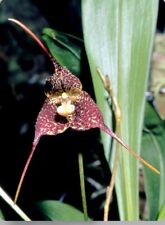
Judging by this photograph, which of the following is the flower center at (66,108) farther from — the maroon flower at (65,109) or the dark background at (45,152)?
the dark background at (45,152)

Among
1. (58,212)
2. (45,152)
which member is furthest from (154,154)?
(45,152)

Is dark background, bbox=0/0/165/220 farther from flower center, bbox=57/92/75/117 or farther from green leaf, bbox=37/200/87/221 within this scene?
flower center, bbox=57/92/75/117

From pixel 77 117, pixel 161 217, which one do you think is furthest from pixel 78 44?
pixel 161 217

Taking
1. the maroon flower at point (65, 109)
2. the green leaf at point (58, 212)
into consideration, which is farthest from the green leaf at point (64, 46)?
the green leaf at point (58, 212)

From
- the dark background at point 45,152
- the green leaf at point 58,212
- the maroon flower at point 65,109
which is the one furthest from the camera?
the dark background at point 45,152

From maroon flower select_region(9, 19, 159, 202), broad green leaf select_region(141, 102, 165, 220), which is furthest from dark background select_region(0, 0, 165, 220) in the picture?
maroon flower select_region(9, 19, 159, 202)

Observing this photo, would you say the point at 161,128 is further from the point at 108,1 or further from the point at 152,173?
the point at 108,1
